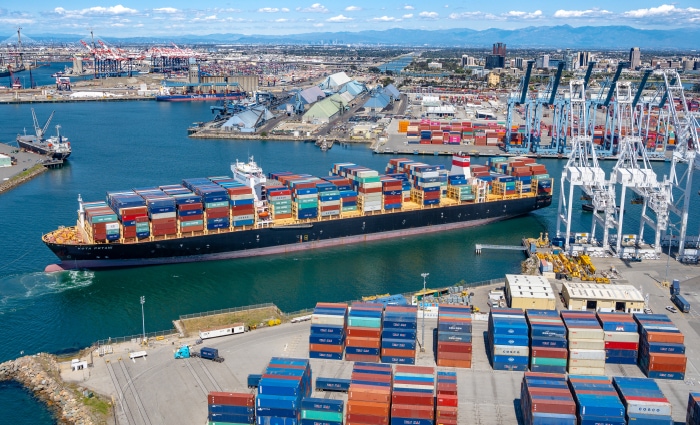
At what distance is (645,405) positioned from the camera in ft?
64.1

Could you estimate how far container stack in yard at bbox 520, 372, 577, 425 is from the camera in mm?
19250

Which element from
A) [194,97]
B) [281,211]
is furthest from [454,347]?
[194,97]

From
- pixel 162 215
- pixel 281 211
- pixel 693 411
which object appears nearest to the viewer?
pixel 693 411

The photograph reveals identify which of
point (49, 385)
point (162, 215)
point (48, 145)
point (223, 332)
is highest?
point (48, 145)

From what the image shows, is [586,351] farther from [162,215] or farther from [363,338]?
[162,215]

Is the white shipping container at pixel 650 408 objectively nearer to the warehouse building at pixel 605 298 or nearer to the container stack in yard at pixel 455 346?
the container stack in yard at pixel 455 346

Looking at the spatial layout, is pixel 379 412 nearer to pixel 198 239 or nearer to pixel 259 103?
pixel 198 239

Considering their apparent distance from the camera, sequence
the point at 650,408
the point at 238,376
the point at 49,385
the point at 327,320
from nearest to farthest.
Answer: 1. the point at 650,408
2. the point at 49,385
3. the point at 238,376
4. the point at 327,320

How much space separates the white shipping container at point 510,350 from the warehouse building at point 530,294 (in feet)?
15.9

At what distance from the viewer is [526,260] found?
38469 mm

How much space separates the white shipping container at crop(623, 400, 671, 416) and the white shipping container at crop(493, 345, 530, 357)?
5.09 meters

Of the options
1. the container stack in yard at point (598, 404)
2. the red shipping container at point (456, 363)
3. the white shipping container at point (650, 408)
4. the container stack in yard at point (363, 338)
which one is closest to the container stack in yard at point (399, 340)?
the container stack in yard at point (363, 338)

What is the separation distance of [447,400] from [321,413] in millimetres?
4040

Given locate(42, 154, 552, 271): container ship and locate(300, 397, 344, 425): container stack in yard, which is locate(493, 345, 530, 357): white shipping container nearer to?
locate(300, 397, 344, 425): container stack in yard
